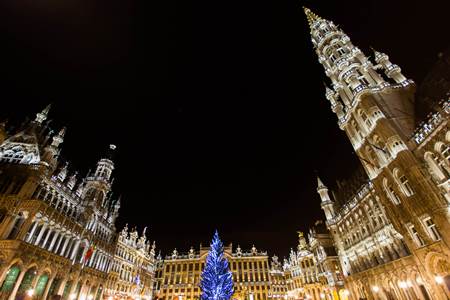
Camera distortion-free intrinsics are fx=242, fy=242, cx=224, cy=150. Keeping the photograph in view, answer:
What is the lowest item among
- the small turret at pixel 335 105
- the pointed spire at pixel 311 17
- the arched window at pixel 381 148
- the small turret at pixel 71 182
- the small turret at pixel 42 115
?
the arched window at pixel 381 148

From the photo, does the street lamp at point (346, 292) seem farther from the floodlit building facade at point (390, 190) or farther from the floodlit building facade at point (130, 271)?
the floodlit building facade at point (130, 271)

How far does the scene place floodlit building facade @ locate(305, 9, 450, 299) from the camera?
23250 millimetres

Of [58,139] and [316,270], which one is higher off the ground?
[58,139]

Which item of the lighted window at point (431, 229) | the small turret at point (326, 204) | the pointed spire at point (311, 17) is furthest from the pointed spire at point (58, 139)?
the pointed spire at point (311, 17)

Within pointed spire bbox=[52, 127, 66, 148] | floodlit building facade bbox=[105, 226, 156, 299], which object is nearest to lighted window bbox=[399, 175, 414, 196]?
pointed spire bbox=[52, 127, 66, 148]

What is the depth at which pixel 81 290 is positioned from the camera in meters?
41.8

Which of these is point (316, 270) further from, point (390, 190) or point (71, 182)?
point (71, 182)

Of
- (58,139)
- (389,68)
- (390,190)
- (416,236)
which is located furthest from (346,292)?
(58,139)

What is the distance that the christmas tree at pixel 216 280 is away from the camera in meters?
21.8

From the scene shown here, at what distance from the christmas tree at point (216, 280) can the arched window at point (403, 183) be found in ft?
68.7

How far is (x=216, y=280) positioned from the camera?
875 inches

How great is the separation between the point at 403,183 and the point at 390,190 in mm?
3115

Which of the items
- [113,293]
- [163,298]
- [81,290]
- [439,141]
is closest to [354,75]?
[439,141]

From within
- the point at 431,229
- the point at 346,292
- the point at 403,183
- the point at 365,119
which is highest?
the point at 365,119
